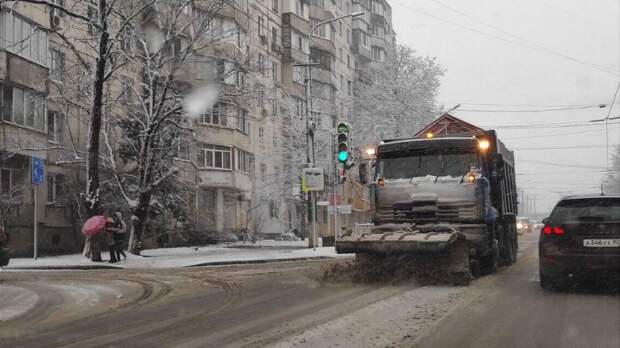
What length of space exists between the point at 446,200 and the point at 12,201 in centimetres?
1625

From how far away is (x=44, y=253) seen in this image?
82.4 feet

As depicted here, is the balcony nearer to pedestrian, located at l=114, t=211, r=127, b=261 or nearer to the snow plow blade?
pedestrian, located at l=114, t=211, r=127, b=261

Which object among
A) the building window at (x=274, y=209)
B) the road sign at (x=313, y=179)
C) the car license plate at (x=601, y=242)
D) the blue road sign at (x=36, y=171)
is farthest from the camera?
the building window at (x=274, y=209)

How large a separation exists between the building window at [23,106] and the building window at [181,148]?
16.7 feet

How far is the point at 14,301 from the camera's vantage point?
10.5 metres

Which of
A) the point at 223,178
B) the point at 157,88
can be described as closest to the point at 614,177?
the point at 223,178

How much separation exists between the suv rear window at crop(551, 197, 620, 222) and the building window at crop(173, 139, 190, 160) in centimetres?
1784

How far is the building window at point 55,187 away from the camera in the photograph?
26922 millimetres

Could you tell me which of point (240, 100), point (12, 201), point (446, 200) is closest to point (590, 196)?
point (446, 200)

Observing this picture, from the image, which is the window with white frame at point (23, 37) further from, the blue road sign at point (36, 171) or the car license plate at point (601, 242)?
the car license plate at point (601, 242)

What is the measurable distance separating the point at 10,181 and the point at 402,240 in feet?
59.9

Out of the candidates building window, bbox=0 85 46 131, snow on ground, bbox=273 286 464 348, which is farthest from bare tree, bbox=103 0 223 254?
snow on ground, bbox=273 286 464 348

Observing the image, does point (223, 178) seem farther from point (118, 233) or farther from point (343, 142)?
point (343, 142)

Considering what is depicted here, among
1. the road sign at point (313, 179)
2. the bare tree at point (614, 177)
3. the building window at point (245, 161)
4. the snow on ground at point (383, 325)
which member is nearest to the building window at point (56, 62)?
the road sign at point (313, 179)
